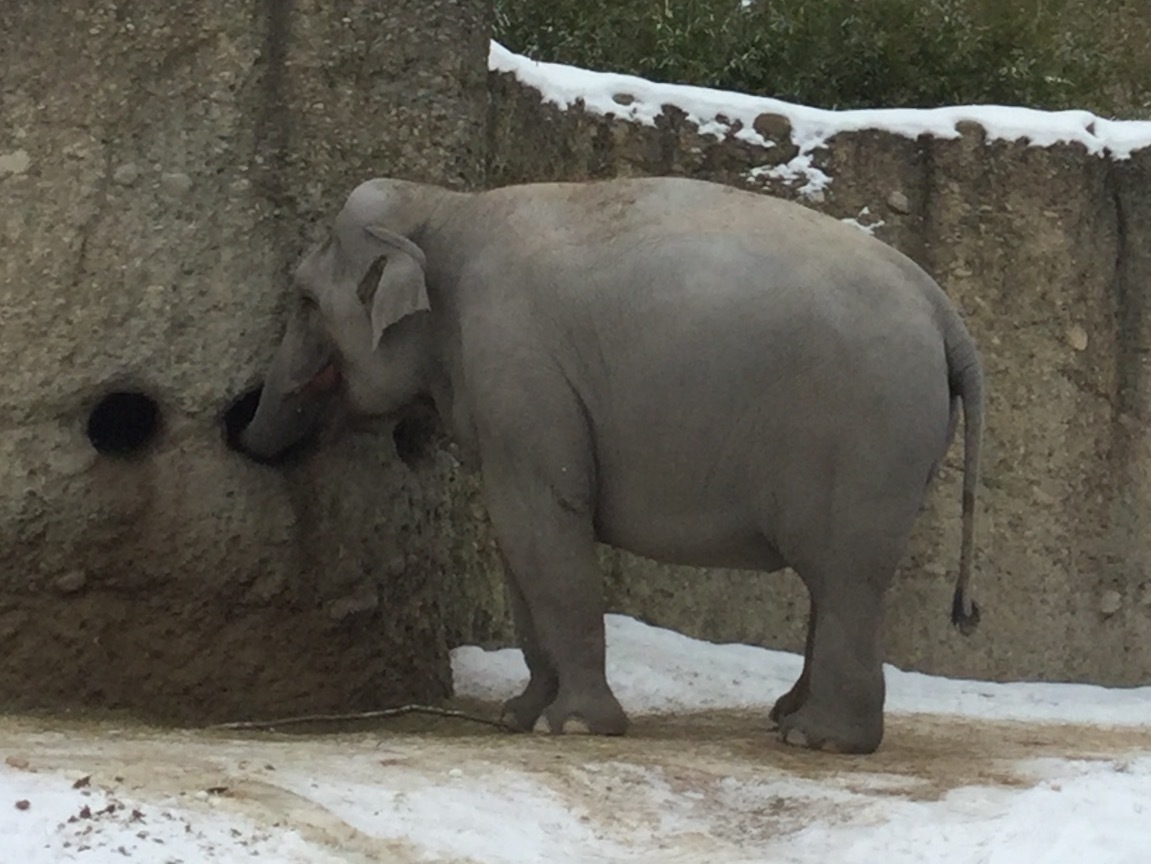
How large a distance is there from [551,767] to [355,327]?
1.58 metres

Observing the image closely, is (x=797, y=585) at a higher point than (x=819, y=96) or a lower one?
lower

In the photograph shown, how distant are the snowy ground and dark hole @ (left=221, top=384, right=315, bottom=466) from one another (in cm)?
82

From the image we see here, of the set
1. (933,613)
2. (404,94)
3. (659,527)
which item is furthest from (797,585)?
(404,94)

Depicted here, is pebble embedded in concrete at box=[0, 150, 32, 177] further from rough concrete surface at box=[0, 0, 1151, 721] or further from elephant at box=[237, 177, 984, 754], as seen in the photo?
elephant at box=[237, 177, 984, 754]

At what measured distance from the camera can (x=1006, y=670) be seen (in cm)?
652

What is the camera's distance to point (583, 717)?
430 cm

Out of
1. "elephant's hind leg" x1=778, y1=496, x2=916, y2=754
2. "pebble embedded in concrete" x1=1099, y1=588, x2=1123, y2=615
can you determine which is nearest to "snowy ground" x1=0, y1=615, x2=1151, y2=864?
"elephant's hind leg" x1=778, y1=496, x2=916, y2=754

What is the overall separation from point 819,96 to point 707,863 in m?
5.89

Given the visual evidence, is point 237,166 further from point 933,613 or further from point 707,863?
point 933,613

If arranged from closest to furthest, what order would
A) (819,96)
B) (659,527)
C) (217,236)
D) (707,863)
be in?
(707,863)
(659,527)
(217,236)
(819,96)

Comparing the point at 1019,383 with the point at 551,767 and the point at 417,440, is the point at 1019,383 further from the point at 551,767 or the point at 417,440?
the point at 551,767

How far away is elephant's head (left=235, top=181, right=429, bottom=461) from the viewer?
4.55m

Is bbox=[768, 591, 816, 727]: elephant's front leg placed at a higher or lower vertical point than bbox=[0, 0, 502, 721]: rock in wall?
lower

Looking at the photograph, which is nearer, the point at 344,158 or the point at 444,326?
the point at 444,326
